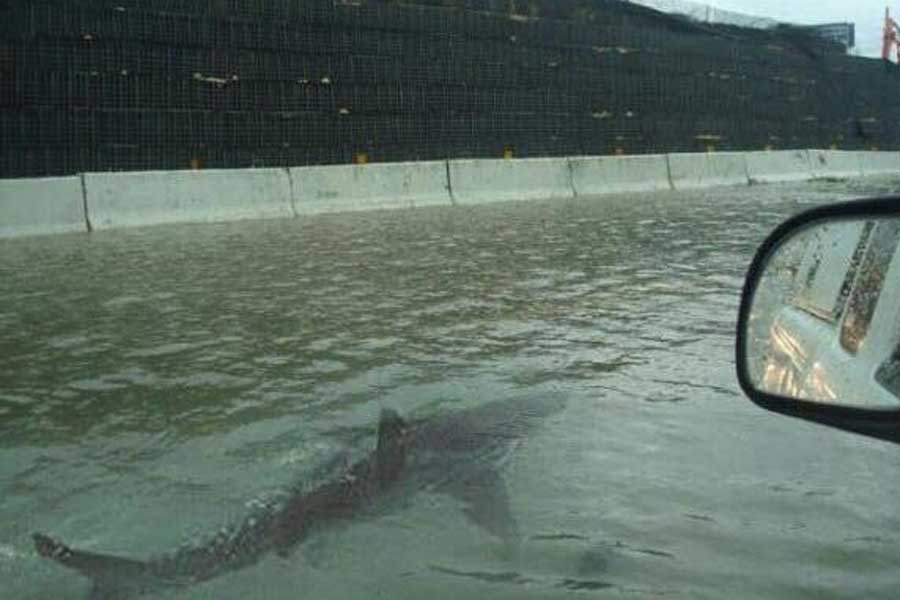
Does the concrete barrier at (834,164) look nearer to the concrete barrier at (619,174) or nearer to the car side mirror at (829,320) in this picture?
the concrete barrier at (619,174)

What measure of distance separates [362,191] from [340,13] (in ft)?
14.2

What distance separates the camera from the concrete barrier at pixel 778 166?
25797 mm

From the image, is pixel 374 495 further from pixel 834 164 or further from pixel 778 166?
pixel 834 164

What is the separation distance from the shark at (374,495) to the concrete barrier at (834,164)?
80.8ft

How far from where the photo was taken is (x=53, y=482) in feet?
14.0

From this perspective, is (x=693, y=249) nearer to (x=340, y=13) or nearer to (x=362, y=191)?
(x=362, y=191)

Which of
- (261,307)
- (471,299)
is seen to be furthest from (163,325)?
(471,299)

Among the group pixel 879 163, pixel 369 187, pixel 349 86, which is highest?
pixel 349 86

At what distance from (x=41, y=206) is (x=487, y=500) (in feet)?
36.7

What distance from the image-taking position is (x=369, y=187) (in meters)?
17.5

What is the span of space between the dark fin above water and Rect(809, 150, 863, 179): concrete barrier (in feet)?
83.7

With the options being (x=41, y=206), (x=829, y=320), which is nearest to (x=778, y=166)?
(x=41, y=206)

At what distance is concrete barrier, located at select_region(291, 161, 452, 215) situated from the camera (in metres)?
16.6

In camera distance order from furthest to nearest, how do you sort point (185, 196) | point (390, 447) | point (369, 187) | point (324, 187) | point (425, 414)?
point (369, 187) < point (324, 187) < point (185, 196) < point (425, 414) < point (390, 447)
